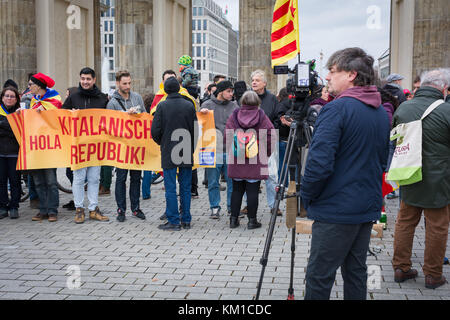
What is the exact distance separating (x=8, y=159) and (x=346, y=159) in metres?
7.03

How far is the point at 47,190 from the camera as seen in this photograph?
30.0 ft

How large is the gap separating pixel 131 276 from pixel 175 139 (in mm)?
2748

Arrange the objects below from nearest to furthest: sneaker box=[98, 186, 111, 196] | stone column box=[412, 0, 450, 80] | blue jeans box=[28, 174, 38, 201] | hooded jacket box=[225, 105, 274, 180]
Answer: hooded jacket box=[225, 105, 274, 180] → blue jeans box=[28, 174, 38, 201] → sneaker box=[98, 186, 111, 196] → stone column box=[412, 0, 450, 80]

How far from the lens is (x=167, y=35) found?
2209 cm

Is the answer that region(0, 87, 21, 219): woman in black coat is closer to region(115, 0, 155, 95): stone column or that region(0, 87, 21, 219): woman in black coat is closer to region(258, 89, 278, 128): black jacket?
region(258, 89, 278, 128): black jacket

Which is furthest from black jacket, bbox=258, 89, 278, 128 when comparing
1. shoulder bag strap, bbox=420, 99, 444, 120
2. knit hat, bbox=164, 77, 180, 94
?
shoulder bag strap, bbox=420, 99, 444, 120

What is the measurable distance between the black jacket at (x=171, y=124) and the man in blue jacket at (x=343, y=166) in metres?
4.47

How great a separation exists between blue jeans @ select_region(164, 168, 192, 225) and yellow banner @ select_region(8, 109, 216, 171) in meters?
0.97

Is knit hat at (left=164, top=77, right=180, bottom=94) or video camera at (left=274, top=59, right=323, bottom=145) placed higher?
knit hat at (left=164, top=77, right=180, bottom=94)

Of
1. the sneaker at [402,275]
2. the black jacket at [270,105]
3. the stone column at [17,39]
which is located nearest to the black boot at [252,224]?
the black jacket at [270,105]

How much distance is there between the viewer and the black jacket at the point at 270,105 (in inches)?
383

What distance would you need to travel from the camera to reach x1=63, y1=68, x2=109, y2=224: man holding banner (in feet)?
28.9

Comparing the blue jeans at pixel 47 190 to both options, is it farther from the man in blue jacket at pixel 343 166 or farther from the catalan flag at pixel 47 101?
the man in blue jacket at pixel 343 166

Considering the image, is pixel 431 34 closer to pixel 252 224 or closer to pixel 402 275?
pixel 252 224
